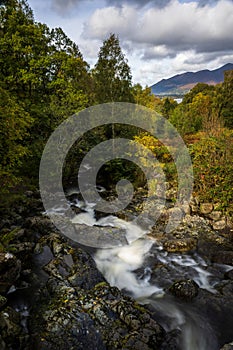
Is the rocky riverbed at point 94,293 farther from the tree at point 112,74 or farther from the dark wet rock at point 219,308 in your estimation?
the tree at point 112,74

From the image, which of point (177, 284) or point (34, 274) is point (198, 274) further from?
point (34, 274)

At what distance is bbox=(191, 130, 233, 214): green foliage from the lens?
38.6 feet

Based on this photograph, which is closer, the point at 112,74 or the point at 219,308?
the point at 219,308

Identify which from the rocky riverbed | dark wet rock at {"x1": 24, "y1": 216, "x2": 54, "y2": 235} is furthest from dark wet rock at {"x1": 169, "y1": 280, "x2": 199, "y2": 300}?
dark wet rock at {"x1": 24, "y1": 216, "x2": 54, "y2": 235}

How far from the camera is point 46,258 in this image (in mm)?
8516

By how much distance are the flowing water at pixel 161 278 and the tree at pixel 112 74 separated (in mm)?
8679

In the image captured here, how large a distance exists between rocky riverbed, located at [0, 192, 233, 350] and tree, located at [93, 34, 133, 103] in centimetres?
892

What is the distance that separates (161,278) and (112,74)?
40.0 ft

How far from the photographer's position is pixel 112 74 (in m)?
15.6

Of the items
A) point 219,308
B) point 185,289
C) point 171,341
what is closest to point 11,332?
point 171,341

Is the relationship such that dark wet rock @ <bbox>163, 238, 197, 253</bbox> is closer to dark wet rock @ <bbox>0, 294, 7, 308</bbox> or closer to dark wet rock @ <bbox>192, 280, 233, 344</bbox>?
dark wet rock @ <bbox>192, 280, 233, 344</bbox>

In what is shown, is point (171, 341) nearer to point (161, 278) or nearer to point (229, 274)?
point (161, 278)

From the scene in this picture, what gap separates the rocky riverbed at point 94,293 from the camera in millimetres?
5352

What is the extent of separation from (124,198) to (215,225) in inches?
217
